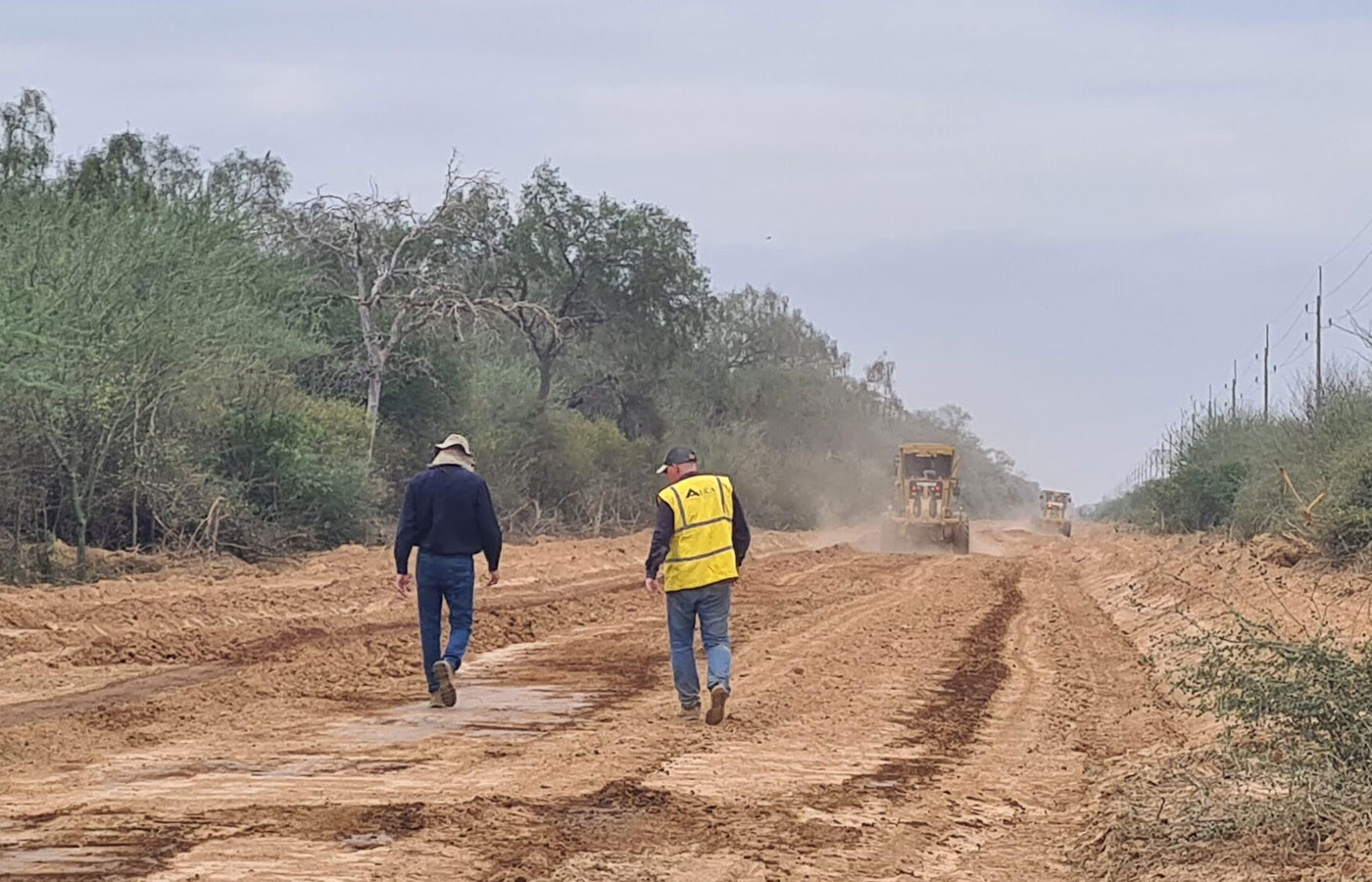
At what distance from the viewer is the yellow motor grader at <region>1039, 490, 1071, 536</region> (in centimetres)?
8006

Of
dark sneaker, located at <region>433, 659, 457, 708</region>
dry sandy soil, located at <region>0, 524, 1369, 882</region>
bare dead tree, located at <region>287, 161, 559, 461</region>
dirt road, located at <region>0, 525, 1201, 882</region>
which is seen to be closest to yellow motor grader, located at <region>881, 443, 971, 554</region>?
bare dead tree, located at <region>287, 161, 559, 461</region>

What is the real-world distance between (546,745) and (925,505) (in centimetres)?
4046

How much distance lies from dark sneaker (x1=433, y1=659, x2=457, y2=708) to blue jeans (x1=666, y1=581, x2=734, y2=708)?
1652 millimetres

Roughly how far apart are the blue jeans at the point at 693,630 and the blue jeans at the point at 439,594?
5.40ft

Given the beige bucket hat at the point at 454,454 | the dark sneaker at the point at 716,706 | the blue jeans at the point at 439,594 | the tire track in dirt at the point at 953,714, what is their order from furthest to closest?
the beige bucket hat at the point at 454,454
the blue jeans at the point at 439,594
the dark sneaker at the point at 716,706
the tire track in dirt at the point at 953,714

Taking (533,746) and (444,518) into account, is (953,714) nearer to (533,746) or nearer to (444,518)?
(533,746)

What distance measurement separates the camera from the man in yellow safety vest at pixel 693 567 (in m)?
11.8

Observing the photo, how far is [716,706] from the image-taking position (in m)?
11.4

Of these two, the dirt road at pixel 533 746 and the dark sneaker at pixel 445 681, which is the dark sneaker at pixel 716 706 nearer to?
the dirt road at pixel 533 746

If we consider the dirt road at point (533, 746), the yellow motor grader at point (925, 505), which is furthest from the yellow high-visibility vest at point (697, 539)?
the yellow motor grader at point (925, 505)

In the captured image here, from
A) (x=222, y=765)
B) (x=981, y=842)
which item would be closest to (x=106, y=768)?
(x=222, y=765)

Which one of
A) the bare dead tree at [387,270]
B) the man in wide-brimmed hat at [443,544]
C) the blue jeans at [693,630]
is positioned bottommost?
the blue jeans at [693,630]

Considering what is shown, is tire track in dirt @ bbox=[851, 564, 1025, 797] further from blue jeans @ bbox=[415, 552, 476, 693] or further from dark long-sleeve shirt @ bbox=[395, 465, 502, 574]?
dark long-sleeve shirt @ bbox=[395, 465, 502, 574]

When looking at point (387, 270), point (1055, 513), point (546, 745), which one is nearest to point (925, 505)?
point (387, 270)
